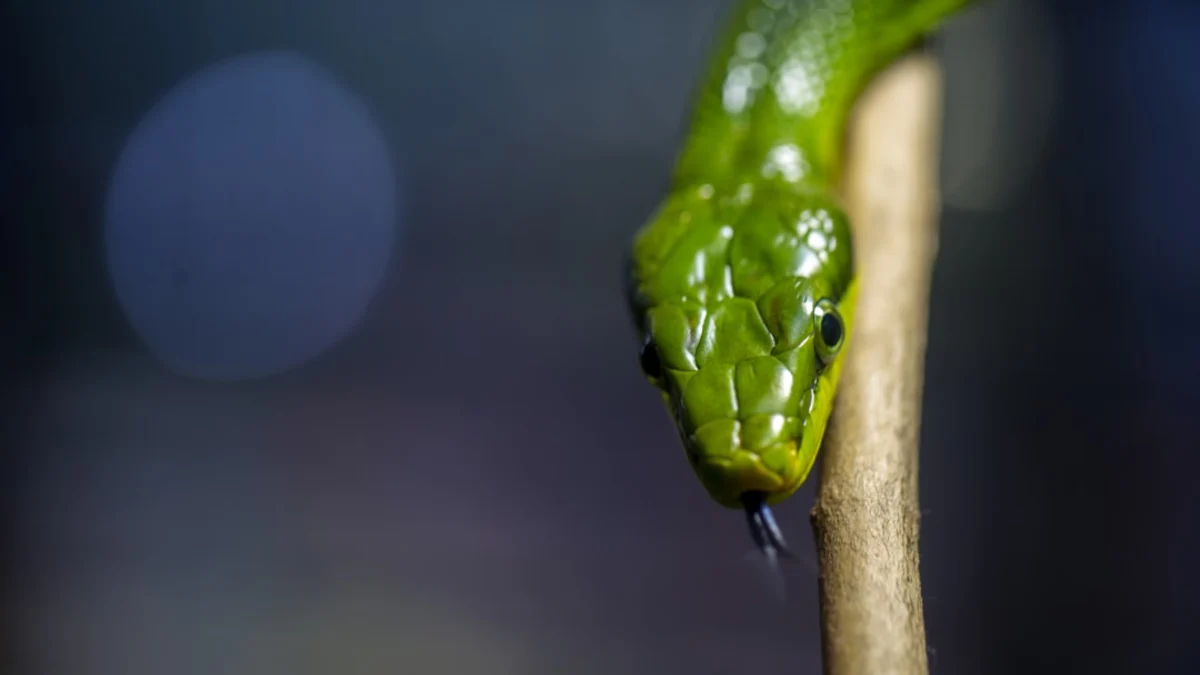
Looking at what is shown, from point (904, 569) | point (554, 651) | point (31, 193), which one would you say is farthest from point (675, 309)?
point (31, 193)

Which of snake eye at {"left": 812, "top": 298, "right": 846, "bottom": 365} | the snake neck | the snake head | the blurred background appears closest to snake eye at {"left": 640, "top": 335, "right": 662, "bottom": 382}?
the snake head

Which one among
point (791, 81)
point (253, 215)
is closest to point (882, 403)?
point (791, 81)

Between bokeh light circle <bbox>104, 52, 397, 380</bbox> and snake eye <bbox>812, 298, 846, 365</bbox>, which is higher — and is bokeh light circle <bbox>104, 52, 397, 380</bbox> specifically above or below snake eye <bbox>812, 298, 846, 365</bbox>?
above

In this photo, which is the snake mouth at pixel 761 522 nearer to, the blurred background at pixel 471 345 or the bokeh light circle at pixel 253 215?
the blurred background at pixel 471 345

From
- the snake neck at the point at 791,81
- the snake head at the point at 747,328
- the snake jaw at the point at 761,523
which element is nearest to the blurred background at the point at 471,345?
the snake neck at the point at 791,81

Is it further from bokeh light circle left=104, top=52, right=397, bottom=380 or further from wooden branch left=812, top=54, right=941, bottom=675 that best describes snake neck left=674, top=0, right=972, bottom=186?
bokeh light circle left=104, top=52, right=397, bottom=380

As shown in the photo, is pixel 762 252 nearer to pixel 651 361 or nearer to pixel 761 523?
pixel 651 361
